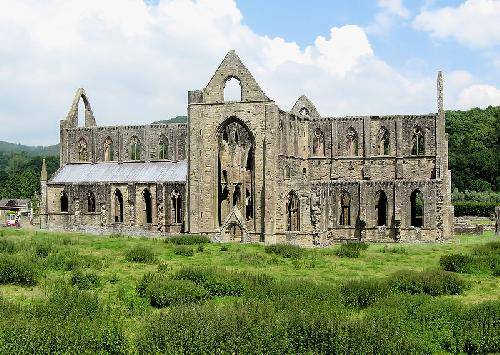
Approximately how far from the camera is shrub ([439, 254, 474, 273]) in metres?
→ 28.5

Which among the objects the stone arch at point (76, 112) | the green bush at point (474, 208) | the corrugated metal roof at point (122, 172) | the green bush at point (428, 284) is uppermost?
the stone arch at point (76, 112)

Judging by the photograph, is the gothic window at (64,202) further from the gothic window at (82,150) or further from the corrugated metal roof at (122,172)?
the gothic window at (82,150)

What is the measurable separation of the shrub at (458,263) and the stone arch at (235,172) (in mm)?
19747

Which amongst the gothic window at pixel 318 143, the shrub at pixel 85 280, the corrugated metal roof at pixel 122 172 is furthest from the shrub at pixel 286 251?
the gothic window at pixel 318 143

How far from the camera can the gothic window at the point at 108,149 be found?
58.6m

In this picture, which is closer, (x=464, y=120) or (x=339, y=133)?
→ (x=339, y=133)

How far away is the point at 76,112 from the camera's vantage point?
204 ft

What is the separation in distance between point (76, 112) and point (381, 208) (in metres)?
31.4

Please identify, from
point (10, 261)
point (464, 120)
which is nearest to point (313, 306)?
point (10, 261)

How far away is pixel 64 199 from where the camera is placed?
188ft

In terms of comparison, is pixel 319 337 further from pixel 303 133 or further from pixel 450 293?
pixel 303 133

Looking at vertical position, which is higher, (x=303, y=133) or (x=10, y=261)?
(x=303, y=133)

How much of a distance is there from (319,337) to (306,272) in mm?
11923

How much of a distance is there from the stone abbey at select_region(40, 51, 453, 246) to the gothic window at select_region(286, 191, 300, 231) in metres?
0.08
